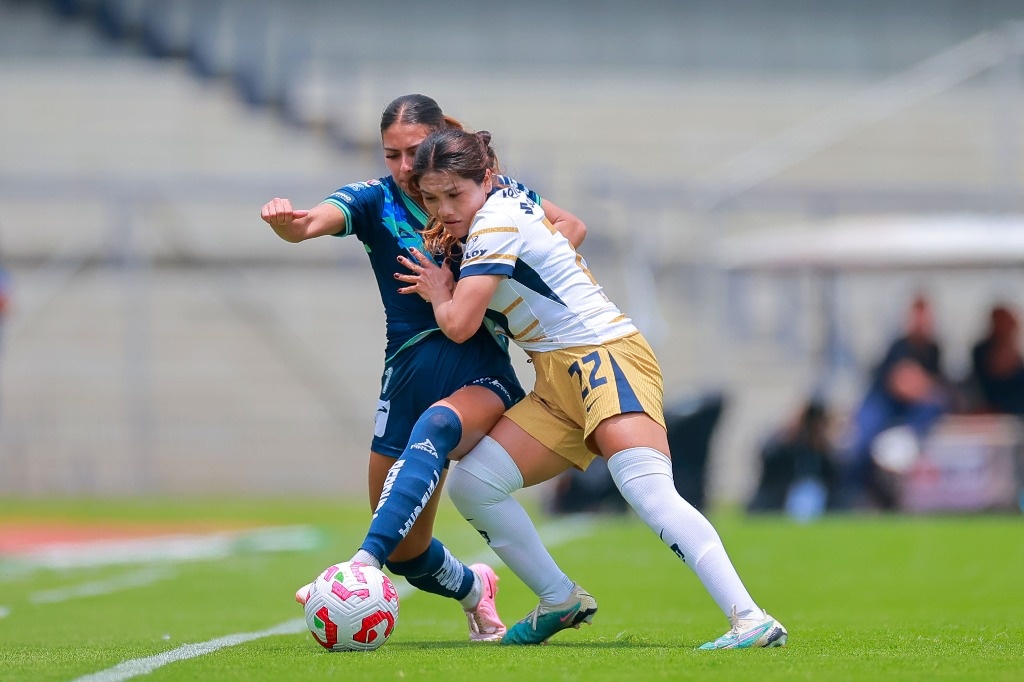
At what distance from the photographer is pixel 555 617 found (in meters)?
5.41

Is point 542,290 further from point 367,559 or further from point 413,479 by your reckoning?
point 367,559

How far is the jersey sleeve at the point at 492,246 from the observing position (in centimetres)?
508

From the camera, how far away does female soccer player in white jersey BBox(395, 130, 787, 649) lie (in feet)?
16.6

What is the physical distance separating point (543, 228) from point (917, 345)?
10079 mm

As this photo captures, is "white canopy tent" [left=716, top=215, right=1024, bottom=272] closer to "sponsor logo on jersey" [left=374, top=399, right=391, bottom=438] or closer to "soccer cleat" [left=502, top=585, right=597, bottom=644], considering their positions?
"sponsor logo on jersey" [left=374, top=399, right=391, bottom=438]

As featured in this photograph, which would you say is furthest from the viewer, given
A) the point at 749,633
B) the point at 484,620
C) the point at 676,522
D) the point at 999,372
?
the point at 999,372

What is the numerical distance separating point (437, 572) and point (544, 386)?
2.97 ft

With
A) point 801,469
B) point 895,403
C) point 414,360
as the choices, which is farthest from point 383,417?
point 895,403

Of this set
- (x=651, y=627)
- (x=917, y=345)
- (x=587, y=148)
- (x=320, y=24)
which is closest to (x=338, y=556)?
(x=651, y=627)

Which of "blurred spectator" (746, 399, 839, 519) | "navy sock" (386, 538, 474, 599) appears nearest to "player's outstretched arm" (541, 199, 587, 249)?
"navy sock" (386, 538, 474, 599)

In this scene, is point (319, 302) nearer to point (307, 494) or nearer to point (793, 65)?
point (307, 494)

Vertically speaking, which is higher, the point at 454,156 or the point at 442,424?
the point at 454,156

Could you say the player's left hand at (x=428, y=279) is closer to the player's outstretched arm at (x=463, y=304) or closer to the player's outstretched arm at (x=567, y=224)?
the player's outstretched arm at (x=463, y=304)

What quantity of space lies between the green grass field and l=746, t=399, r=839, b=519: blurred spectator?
1.39 feet
